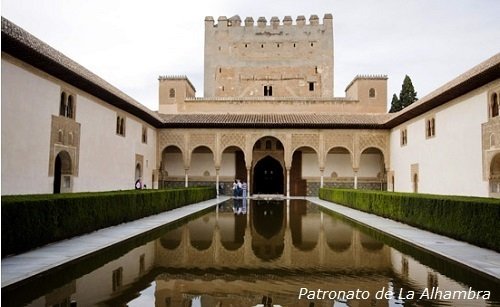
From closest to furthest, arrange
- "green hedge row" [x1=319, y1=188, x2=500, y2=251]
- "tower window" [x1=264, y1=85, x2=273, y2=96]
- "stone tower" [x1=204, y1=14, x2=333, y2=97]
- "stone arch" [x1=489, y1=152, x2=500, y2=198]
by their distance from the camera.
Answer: "green hedge row" [x1=319, y1=188, x2=500, y2=251] < "stone arch" [x1=489, y1=152, x2=500, y2=198] < "tower window" [x1=264, y1=85, x2=273, y2=96] < "stone tower" [x1=204, y1=14, x2=333, y2=97]

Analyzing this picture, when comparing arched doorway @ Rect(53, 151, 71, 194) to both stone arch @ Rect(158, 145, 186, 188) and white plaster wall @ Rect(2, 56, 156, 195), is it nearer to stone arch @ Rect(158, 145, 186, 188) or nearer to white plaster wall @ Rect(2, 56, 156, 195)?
white plaster wall @ Rect(2, 56, 156, 195)

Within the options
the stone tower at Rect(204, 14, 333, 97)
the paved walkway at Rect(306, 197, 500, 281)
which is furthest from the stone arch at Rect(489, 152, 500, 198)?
the stone tower at Rect(204, 14, 333, 97)

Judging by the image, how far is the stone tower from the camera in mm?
32719

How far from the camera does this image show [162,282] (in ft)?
15.7

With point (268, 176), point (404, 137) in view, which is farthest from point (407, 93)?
point (404, 137)

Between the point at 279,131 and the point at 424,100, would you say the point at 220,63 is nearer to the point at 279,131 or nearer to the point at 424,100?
the point at 279,131

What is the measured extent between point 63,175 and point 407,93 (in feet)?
107

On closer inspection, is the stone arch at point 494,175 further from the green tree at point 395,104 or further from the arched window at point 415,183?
the green tree at point 395,104

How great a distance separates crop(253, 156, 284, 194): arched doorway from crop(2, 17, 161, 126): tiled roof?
11.5 metres

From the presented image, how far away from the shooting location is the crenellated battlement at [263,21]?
33625 millimetres

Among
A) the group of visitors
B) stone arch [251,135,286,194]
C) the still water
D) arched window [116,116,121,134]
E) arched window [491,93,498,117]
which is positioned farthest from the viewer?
stone arch [251,135,286,194]

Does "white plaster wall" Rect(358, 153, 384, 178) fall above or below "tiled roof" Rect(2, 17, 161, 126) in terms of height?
below

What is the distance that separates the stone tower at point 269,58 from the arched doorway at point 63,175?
20.0 meters

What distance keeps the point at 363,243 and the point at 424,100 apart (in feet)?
35.9
